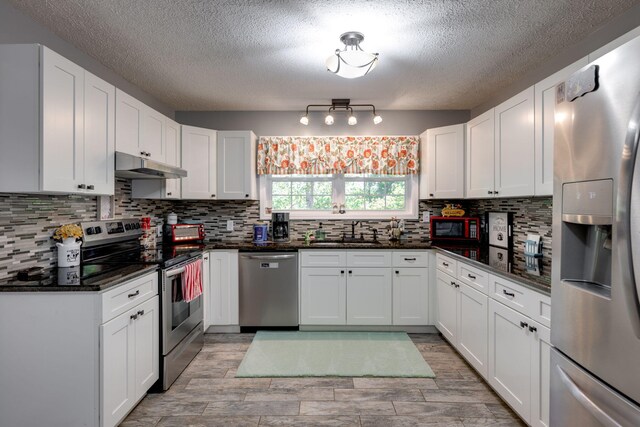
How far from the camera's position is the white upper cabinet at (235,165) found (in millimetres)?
3689

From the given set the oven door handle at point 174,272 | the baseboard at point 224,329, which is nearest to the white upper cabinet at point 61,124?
the oven door handle at point 174,272

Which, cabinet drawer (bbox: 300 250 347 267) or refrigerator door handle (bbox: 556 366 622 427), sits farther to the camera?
cabinet drawer (bbox: 300 250 347 267)

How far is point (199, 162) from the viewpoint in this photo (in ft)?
11.9

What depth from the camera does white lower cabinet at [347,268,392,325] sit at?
3.40 m

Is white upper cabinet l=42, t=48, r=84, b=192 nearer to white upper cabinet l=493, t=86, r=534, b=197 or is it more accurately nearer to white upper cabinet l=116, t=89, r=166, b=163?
white upper cabinet l=116, t=89, r=166, b=163

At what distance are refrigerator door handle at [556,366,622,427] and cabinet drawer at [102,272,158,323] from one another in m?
2.12

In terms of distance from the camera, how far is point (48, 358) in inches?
67.6

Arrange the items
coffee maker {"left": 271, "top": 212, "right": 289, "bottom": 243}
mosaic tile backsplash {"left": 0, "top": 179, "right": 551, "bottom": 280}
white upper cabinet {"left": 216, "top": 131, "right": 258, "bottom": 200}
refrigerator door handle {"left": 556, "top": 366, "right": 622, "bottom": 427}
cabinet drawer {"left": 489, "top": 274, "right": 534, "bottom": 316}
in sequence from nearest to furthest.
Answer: refrigerator door handle {"left": 556, "top": 366, "right": 622, "bottom": 427}
cabinet drawer {"left": 489, "top": 274, "right": 534, "bottom": 316}
mosaic tile backsplash {"left": 0, "top": 179, "right": 551, "bottom": 280}
white upper cabinet {"left": 216, "top": 131, "right": 258, "bottom": 200}
coffee maker {"left": 271, "top": 212, "right": 289, "bottom": 243}

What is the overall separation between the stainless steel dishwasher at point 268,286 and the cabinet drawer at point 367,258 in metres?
0.58

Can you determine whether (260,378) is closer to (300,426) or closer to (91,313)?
(300,426)

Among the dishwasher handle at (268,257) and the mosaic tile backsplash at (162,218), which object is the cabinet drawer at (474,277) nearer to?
the mosaic tile backsplash at (162,218)

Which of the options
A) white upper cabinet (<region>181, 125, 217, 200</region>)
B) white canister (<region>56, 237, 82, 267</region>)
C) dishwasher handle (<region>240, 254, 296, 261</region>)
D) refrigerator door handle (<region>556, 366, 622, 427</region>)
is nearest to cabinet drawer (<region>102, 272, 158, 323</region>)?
white canister (<region>56, 237, 82, 267</region>)

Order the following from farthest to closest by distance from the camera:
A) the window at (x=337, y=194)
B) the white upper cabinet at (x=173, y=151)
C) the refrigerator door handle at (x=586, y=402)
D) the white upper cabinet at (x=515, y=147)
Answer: the window at (x=337, y=194) → the white upper cabinet at (x=173, y=151) → the white upper cabinet at (x=515, y=147) → the refrigerator door handle at (x=586, y=402)

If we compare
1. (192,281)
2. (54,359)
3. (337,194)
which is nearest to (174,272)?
(192,281)
